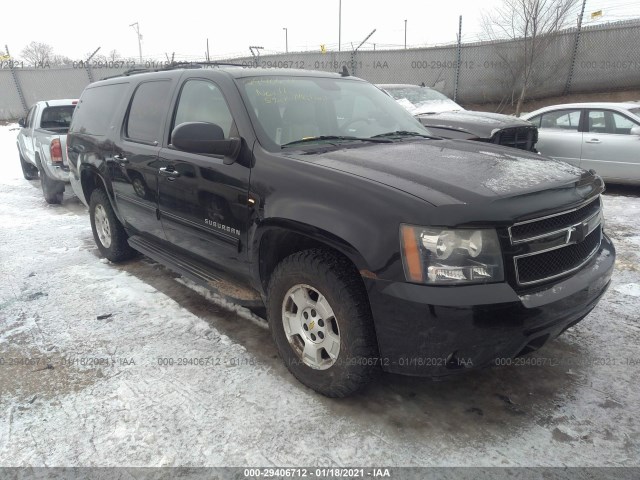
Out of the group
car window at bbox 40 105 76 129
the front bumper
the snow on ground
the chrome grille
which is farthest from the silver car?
car window at bbox 40 105 76 129

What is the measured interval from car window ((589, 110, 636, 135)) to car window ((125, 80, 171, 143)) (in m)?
6.86

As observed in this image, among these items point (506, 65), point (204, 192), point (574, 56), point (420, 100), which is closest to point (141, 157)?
point (204, 192)

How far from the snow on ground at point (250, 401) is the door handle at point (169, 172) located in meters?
1.11

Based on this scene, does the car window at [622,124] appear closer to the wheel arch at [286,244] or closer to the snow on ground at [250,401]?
the snow on ground at [250,401]

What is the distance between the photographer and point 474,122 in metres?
7.02

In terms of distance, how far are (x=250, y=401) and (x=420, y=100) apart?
739 cm

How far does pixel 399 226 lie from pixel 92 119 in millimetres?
4077

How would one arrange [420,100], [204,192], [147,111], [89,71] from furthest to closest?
1. [89,71]
2. [420,100]
3. [147,111]
4. [204,192]

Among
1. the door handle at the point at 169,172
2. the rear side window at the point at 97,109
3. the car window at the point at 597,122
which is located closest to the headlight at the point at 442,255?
the door handle at the point at 169,172

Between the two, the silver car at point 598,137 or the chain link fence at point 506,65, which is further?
the chain link fence at point 506,65

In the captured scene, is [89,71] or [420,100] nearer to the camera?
[420,100]

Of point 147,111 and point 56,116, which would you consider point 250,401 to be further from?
point 56,116

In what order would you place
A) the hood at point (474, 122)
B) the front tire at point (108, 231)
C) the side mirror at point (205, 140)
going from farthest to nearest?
1. the hood at point (474, 122)
2. the front tire at point (108, 231)
3. the side mirror at point (205, 140)

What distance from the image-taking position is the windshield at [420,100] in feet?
27.5
